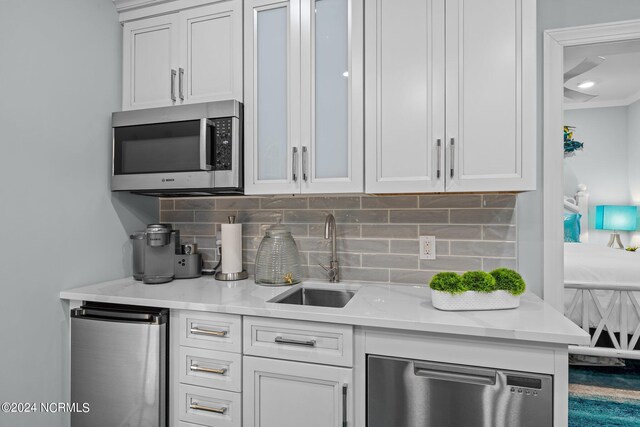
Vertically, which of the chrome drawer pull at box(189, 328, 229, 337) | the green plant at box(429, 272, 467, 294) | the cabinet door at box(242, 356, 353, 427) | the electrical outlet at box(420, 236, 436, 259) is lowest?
the cabinet door at box(242, 356, 353, 427)

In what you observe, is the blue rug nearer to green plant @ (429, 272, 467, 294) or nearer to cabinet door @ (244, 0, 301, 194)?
green plant @ (429, 272, 467, 294)

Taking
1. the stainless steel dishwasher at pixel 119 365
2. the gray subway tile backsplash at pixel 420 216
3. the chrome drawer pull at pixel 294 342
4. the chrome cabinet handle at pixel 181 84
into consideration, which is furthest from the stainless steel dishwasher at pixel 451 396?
the chrome cabinet handle at pixel 181 84

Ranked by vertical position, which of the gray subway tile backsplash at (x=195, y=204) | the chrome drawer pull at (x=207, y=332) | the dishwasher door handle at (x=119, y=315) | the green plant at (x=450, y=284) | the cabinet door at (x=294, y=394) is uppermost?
the gray subway tile backsplash at (x=195, y=204)

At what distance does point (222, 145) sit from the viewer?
1.87 m

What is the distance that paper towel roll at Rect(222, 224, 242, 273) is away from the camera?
6.81ft

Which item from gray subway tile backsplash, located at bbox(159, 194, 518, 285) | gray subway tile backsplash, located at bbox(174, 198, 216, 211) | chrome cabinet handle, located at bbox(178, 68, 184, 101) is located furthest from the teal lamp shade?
chrome cabinet handle, located at bbox(178, 68, 184, 101)

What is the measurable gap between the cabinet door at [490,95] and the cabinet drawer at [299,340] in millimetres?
797

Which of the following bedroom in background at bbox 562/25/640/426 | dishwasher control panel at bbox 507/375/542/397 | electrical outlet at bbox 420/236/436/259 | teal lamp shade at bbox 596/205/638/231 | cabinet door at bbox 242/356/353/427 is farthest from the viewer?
teal lamp shade at bbox 596/205/638/231

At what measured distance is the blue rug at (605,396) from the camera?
7.46ft

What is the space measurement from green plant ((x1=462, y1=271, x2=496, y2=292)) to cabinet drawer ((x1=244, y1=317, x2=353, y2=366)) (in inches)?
19.2

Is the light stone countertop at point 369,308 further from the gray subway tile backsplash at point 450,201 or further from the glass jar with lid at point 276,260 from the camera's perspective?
the gray subway tile backsplash at point 450,201

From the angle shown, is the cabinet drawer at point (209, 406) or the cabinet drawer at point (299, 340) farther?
the cabinet drawer at point (209, 406)

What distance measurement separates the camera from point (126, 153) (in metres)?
2.04

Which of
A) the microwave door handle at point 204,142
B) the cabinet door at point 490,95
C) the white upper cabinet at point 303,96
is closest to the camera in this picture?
the cabinet door at point 490,95
